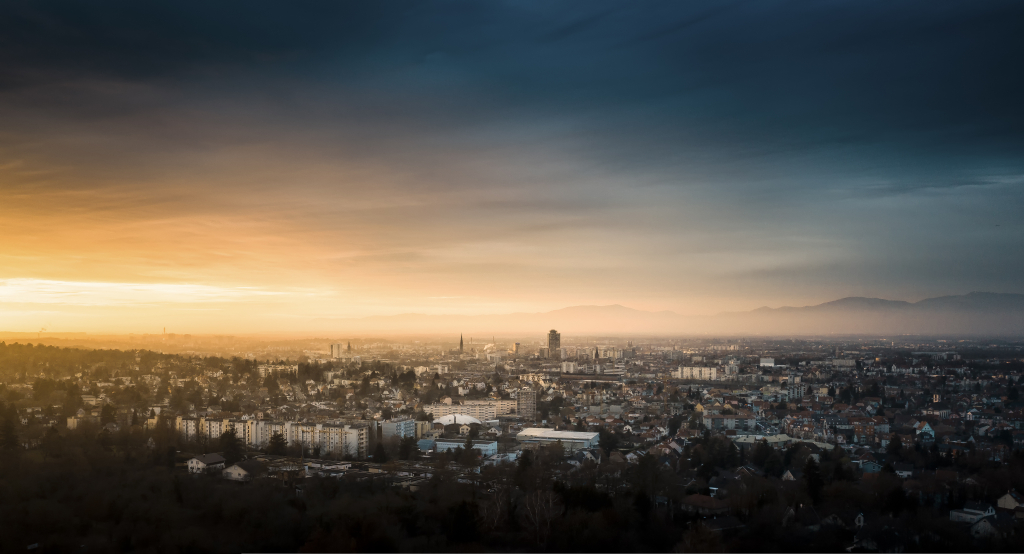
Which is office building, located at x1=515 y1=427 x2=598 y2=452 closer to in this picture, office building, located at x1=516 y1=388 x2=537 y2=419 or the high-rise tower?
office building, located at x1=516 y1=388 x2=537 y2=419

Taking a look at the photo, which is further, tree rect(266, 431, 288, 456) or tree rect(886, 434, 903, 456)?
tree rect(266, 431, 288, 456)

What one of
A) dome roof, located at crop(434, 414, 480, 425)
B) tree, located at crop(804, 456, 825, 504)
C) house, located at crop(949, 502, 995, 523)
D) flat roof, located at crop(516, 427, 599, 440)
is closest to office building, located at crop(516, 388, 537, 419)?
dome roof, located at crop(434, 414, 480, 425)

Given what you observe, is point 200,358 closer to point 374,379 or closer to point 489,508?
point 374,379

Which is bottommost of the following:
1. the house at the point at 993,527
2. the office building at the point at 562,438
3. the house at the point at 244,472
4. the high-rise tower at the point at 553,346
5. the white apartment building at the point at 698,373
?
the office building at the point at 562,438

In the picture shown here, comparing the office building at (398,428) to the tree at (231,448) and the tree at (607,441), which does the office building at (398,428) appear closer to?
the tree at (231,448)

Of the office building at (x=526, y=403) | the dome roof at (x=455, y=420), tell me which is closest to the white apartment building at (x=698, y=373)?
the office building at (x=526, y=403)
